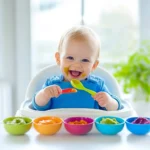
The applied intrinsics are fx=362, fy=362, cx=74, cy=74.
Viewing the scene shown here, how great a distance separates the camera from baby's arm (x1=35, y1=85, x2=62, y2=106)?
1170 mm

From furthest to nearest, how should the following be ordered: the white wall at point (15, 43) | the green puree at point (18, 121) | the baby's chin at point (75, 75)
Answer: the white wall at point (15, 43) < the baby's chin at point (75, 75) < the green puree at point (18, 121)

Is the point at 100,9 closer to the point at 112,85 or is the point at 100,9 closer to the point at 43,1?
the point at 43,1

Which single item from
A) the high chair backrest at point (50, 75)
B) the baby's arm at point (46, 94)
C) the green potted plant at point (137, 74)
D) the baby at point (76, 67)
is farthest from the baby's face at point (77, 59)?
the green potted plant at point (137, 74)

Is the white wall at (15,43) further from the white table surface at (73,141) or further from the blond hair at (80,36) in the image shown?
the white table surface at (73,141)

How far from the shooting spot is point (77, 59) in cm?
125

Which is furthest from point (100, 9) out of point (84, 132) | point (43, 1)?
point (84, 132)

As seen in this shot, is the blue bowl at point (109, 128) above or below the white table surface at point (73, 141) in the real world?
above

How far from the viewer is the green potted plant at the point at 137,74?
2125 millimetres

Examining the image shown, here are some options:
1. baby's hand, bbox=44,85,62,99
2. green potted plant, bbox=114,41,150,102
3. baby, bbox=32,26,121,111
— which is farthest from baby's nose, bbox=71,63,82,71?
green potted plant, bbox=114,41,150,102

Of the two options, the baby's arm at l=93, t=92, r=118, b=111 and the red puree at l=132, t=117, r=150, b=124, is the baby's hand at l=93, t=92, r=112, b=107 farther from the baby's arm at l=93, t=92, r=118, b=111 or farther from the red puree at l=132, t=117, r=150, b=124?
the red puree at l=132, t=117, r=150, b=124

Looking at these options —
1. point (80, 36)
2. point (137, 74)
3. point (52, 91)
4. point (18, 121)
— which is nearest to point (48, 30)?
point (137, 74)

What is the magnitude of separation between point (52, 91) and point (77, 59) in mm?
151

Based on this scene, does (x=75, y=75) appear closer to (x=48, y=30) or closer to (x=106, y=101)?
(x=106, y=101)

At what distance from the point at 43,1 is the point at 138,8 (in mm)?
604
